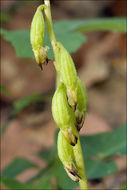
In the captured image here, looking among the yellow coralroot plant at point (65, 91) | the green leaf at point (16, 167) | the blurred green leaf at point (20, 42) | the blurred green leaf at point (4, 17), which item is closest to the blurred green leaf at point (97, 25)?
the blurred green leaf at point (20, 42)

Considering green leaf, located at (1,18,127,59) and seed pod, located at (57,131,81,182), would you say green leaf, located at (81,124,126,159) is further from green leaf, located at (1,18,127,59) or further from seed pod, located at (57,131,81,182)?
seed pod, located at (57,131,81,182)

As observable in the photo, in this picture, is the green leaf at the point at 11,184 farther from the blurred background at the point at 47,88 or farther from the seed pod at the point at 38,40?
the blurred background at the point at 47,88

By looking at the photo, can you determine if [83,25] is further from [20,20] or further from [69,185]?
[20,20]

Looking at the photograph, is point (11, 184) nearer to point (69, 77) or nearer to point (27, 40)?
point (27, 40)

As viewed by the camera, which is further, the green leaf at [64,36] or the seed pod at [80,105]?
the green leaf at [64,36]

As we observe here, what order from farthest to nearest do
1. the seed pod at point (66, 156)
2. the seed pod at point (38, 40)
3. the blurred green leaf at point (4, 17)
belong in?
the blurred green leaf at point (4, 17), the seed pod at point (66, 156), the seed pod at point (38, 40)

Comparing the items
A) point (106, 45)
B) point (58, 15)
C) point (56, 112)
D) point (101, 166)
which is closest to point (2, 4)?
point (58, 15)
